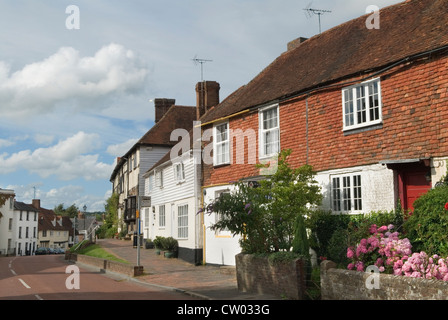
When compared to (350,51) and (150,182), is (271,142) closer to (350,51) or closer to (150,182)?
(350,51)

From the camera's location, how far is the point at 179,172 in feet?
87.4

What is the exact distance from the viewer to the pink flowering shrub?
31.2 ft

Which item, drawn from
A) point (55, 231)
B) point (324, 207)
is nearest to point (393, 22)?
point (324, 207)

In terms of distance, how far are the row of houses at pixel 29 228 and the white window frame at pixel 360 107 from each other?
42.8m

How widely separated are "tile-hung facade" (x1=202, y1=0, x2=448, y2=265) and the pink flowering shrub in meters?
2.46

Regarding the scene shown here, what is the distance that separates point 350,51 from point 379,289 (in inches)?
404

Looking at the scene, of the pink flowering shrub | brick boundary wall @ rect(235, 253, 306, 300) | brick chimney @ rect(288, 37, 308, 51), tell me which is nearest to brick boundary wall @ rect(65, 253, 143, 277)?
brick boundary wall @ rect(235, 253, 306, 300)

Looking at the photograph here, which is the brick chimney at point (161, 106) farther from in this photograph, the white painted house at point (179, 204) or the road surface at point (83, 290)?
the road surface at point (83, 290)

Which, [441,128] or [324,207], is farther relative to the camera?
[324,207]

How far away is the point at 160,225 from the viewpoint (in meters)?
30.8

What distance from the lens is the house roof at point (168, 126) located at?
38750mm
